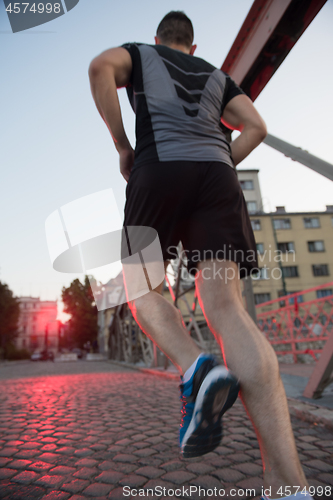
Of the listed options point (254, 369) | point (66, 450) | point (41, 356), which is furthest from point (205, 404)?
point (41, 356)

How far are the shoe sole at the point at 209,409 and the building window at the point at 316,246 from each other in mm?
37065

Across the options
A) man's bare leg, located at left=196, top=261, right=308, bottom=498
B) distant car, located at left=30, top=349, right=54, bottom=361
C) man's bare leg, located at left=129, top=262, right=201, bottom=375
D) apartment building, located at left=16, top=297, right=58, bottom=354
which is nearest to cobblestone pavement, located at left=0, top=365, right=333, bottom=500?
man's bare leg, located at left=196, top=261, right=308, bottom=498

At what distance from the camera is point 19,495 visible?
1323 mm

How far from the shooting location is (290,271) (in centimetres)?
3400

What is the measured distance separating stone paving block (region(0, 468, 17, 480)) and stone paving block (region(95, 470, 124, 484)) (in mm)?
407

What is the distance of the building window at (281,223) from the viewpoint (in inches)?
1371

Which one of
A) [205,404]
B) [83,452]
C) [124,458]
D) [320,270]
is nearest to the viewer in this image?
[205,404]

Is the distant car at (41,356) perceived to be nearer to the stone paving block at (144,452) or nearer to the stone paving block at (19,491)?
the stone paving block at (144,452)

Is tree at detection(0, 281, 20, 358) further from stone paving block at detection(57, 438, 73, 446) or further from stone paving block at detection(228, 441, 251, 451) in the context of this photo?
stone paving block at detection(228, 441, 251, 451)

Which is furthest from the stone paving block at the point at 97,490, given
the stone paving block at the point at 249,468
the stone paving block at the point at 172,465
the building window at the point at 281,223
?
the building window at the point at 281,223

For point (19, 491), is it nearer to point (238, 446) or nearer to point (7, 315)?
point (238, 446)

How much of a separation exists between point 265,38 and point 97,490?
132 inches

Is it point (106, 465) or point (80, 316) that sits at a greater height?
point (80, 316)

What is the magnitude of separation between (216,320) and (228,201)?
0.40 metres
